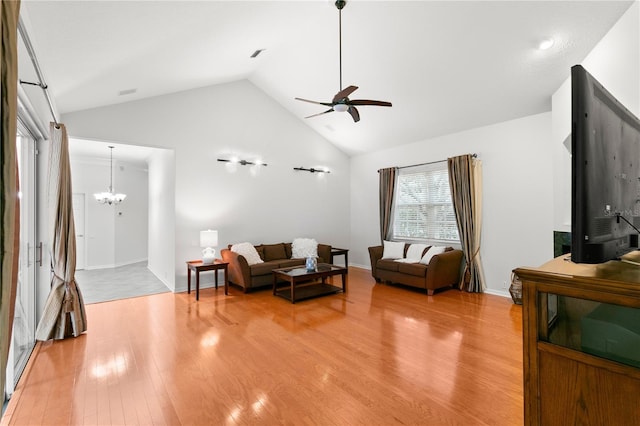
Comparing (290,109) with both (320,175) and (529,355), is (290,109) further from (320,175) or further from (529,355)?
(529,355)

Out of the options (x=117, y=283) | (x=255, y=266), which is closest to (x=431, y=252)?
(x=255, y=266)

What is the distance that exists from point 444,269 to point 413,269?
0.50 metres

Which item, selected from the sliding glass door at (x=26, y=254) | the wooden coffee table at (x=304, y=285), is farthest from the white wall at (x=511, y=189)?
the sliding glass door at (x=26, y=254)

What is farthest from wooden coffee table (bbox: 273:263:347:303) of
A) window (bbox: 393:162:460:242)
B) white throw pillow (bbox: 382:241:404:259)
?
window (bbox: 393:162:460:242)

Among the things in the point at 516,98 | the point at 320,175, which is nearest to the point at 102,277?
the point at 320,175

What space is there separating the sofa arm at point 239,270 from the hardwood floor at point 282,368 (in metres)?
0.77

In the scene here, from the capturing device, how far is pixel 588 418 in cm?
96

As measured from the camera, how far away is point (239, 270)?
17.3ft

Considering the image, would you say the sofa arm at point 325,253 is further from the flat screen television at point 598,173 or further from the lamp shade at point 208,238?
the flat screen television at point 598,173

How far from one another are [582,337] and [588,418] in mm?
243

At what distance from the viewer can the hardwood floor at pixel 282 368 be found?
6.98 feet

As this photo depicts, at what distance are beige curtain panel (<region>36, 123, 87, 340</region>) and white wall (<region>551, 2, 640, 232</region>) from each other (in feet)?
17.7

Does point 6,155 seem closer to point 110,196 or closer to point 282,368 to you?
point 282,368

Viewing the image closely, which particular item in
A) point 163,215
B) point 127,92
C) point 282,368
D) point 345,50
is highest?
point 345,50
